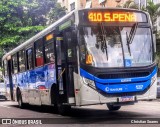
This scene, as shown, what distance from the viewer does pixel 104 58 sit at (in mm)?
11617

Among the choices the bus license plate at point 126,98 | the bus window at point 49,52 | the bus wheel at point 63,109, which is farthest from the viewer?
the bus wheel at point 63,109

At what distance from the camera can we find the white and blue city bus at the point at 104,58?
11531 mm

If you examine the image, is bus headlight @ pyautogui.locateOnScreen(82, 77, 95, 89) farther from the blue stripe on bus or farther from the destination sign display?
the destination sign display

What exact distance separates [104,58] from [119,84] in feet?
2.93

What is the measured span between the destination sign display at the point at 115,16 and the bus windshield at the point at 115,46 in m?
0.24

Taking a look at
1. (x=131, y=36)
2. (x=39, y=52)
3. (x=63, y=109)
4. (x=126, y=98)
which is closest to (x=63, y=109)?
(x=63, y=109)

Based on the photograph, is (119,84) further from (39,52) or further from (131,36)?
(39,52)

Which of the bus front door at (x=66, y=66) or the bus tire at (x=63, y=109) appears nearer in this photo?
the bus front door at (x=66, y=66)

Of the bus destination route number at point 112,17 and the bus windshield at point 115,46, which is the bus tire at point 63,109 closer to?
the bus windshield at point 115,46

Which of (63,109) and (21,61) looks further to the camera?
(21,61)

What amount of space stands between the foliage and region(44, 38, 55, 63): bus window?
2115 centimetres

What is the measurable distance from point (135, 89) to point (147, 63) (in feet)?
3.03

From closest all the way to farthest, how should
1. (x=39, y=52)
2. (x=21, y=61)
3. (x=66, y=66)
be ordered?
(x=66, y=66), (x=39, y=52), (x=21, y=61)

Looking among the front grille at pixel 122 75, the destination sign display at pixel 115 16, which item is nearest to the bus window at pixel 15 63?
the destination sign display at pixel 115 16
